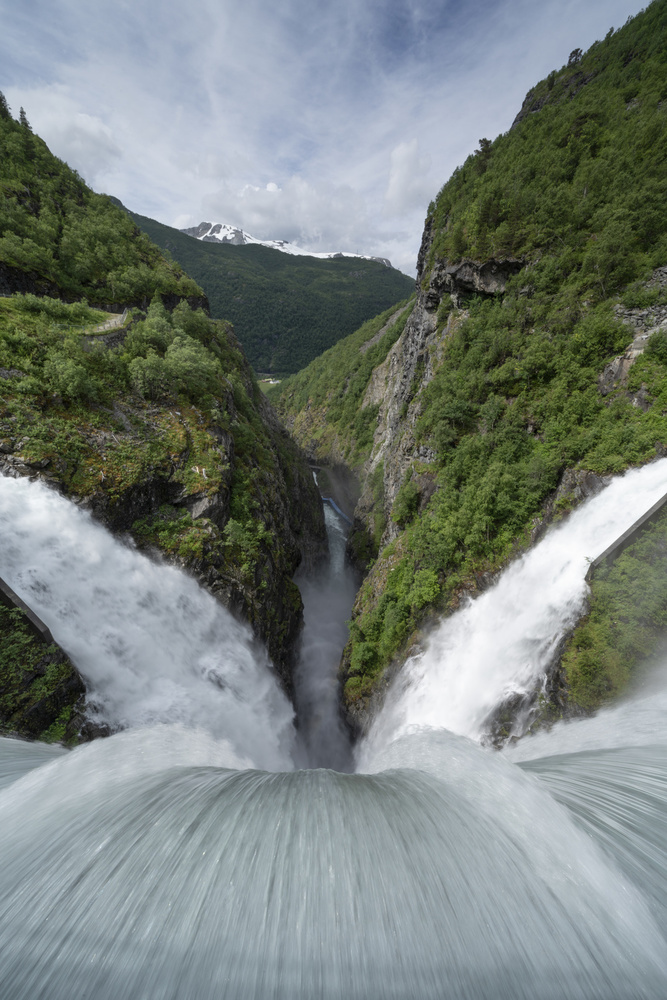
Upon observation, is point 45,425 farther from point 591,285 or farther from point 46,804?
point 591,285

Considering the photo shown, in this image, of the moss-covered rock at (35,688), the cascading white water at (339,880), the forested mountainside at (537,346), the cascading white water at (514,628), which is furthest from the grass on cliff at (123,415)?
the cascading white water at (514,628)

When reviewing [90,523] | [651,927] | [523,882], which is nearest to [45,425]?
[90,523]

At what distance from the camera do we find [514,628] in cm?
1103

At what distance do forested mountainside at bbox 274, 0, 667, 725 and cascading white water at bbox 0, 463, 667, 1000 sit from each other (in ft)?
14.5

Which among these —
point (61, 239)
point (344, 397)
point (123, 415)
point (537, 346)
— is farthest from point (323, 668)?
point (344, 397)

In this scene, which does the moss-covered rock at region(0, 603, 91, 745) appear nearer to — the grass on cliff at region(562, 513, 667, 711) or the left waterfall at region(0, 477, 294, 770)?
the left waterfall at region(0, 477, 294, 770)

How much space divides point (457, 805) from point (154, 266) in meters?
31.2

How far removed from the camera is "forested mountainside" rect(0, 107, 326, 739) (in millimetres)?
10352

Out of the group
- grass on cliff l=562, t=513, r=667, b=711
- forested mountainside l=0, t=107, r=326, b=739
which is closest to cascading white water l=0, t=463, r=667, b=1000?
grass on cliff l=562, t=513, r=667, b=711

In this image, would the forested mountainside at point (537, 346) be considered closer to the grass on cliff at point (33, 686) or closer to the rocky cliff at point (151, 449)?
the rocky cliff at point (151, 449)

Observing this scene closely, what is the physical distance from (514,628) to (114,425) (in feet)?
53.6

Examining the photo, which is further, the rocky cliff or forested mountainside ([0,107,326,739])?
the rocky cliff

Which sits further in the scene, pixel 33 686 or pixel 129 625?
pixel 129 625

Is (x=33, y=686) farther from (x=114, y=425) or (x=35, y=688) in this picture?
(x=114, y=425)
